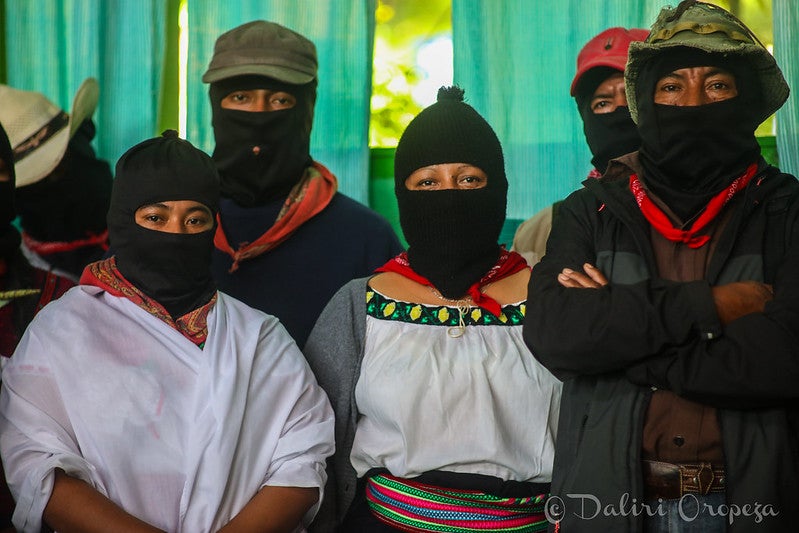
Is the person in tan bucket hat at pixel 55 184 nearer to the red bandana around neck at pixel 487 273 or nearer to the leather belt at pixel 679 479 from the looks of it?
the red bandana around neck at pixel 487 273

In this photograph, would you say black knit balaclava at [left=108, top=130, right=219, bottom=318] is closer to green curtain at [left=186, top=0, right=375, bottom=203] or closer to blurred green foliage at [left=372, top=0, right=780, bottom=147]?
green curtain at [left=186, top=0, right=375, bottom=203]

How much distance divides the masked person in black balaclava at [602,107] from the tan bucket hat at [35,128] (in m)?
2.05

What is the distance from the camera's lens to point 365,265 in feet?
11.8

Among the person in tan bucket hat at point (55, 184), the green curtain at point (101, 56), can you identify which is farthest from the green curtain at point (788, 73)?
the person in tan bucket hat at point (55, 184)

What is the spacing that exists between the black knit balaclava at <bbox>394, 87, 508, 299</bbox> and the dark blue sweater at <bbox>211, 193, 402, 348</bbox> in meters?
0.60

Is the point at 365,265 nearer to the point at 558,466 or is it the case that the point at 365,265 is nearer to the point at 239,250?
the point at 239,250

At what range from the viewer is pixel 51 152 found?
3.97 m

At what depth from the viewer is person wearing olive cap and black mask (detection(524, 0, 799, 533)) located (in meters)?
2.20

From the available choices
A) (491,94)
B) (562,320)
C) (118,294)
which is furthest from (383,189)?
(562,320)

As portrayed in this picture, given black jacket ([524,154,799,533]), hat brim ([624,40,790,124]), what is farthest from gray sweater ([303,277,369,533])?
hat brim ([624,40,790,124])

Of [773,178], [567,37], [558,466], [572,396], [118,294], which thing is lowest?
[558,466]

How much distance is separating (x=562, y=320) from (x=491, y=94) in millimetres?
2038

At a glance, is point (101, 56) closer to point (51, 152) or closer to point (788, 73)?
point (51, 152)

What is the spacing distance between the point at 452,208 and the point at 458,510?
915 millimetres
